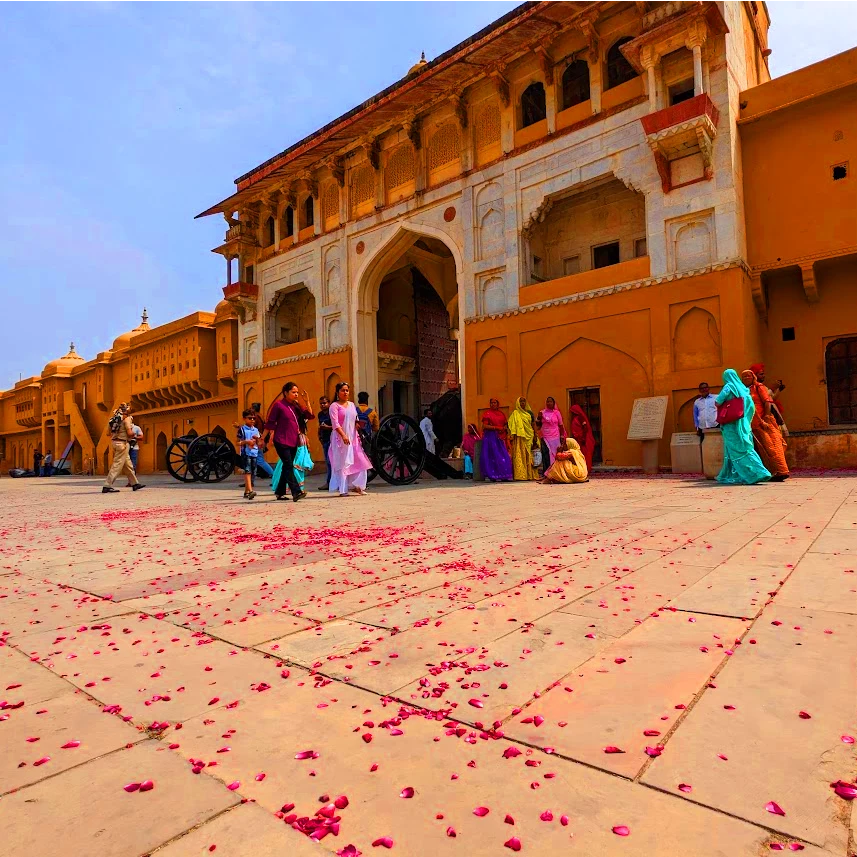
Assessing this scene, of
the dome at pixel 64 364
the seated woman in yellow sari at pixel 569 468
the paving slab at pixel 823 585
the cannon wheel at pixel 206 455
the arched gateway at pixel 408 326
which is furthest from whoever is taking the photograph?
the dome at pixel 64 364

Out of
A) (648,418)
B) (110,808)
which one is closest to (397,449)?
(648,418)

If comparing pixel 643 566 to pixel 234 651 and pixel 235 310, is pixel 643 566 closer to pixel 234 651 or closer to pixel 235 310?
pixel 234 651

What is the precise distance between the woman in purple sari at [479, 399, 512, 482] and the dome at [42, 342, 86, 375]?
33.1 m

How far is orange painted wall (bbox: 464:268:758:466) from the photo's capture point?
1166cm

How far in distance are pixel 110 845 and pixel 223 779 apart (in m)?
0.23

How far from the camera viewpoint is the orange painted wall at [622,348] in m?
11.7

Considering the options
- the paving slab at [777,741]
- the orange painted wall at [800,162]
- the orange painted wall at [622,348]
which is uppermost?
the orange painted wall at [800,162]

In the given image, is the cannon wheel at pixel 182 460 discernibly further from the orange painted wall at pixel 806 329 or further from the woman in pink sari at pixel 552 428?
the orange painted wall at pixel 806 329

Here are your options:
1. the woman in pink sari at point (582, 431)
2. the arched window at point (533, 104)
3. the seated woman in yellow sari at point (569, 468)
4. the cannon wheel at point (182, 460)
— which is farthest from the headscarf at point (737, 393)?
the cannon wheel at point (182, 460)

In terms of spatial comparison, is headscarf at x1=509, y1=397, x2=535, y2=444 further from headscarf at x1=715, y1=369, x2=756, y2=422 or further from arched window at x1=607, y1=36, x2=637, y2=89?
arched window at x1=607, y1=36, x2=637, y2=89

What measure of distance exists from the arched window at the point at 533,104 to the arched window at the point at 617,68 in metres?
1.86

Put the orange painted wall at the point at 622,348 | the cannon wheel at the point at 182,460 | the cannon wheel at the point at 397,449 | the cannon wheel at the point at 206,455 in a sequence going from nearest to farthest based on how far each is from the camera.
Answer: the cannon wheel at the point at 397,449 < the orange painted wall at the point at 622,348 < the cannon wheel at the point at 206,455 < the cannon wheel at the point at 182,460

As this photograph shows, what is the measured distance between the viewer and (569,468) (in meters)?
10.5

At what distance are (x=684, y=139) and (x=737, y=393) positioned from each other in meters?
6.56
